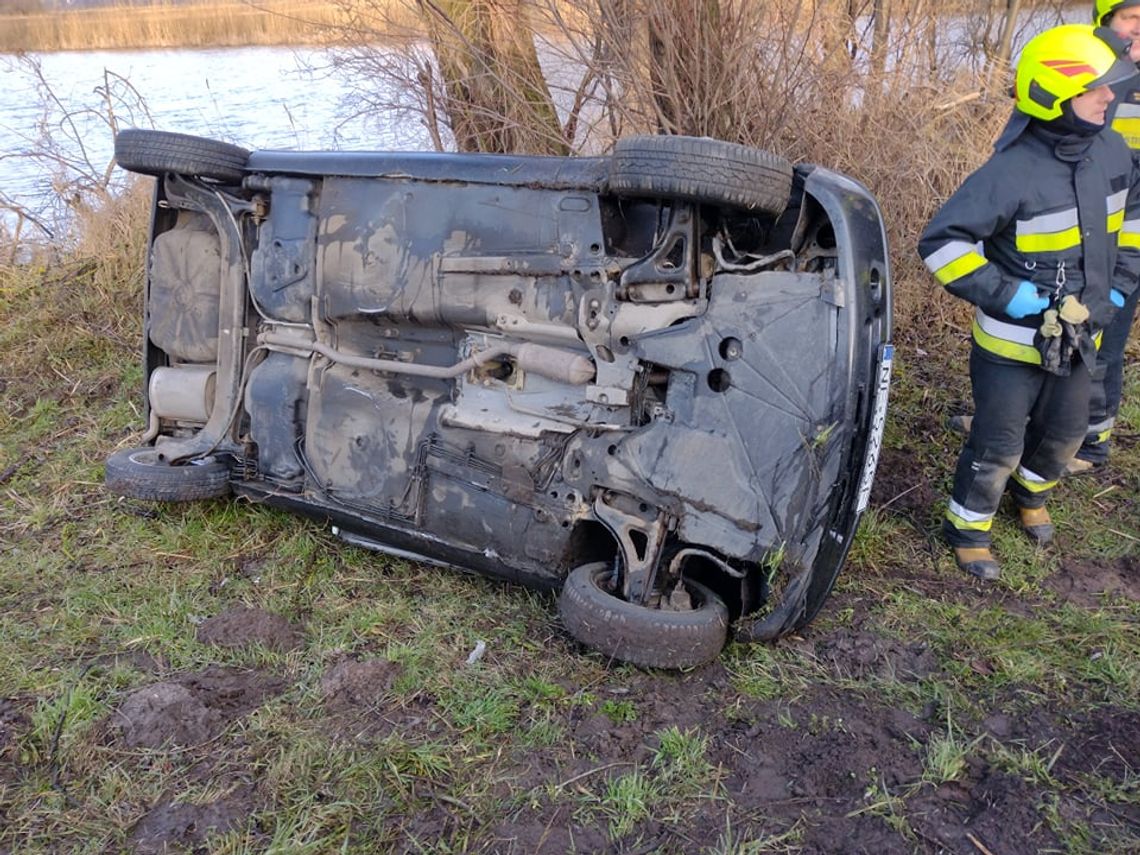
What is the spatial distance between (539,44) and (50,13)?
42.5 ft

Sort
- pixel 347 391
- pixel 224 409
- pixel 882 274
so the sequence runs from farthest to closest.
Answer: pixel 224 409 < pixel 347 391 < pixel 882 274

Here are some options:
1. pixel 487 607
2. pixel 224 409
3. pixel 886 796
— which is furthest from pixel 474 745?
pixel 224 409

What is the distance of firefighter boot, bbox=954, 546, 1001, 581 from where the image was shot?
3.45 m

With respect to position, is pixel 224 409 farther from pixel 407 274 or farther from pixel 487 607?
pixel 487 607

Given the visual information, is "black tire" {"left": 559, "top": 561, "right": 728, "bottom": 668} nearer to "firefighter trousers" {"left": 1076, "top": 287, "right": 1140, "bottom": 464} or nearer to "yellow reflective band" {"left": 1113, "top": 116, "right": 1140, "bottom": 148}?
"firefighter trousers" {"left": 1076, "top": 287, "right": 1140, "bottom": 464}

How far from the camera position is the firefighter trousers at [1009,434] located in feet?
11.0

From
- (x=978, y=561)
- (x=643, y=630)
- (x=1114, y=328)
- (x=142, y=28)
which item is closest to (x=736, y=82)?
(x=1114, y=328)

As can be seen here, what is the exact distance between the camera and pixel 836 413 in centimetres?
271

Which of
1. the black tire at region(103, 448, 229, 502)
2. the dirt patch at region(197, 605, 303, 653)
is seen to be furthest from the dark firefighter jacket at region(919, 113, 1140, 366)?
the black tire at region(103, 448, 229, 502)

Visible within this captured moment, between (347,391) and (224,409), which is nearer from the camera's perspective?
(347,391)

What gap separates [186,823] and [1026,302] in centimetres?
300

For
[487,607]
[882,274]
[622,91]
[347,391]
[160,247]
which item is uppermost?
[622,91]

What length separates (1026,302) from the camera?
124 inches

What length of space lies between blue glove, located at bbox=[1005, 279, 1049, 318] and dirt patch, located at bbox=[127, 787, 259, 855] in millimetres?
2800
